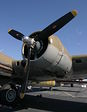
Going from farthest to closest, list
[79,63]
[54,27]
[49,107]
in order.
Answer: [49,107] < [79,63] < [54,27]

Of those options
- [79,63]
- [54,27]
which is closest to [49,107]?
[79,63]

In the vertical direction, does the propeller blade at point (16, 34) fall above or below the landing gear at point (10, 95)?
above

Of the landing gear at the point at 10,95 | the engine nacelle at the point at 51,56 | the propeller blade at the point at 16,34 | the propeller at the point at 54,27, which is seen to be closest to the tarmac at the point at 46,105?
the landing gear at the point at 10,95

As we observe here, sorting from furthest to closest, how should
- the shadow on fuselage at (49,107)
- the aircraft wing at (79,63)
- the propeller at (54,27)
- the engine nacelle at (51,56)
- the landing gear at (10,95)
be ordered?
the landing gear at (10,95)
the aircraft wing at (79,63)
the shadow on fuselage at (49,107)
the engine nacelle at (51,56)
the propeller at (54,27)

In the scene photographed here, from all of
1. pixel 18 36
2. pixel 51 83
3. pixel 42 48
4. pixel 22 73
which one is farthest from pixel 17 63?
pixel 51 83

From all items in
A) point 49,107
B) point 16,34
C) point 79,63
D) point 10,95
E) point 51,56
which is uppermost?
point 16,34

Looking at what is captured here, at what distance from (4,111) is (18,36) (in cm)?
495

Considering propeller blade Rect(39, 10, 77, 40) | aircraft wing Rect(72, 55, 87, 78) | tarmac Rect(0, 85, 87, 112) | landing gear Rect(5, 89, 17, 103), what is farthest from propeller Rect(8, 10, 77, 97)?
aircraft wing Rect(72, 55, 87, 78)

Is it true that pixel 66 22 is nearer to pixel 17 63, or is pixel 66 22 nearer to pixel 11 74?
pixel 17 63

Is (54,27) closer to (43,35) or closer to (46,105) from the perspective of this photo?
(43,35)

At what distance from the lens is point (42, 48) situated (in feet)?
38.4

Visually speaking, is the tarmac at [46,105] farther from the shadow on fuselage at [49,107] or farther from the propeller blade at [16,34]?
the propeller blade at [16,34]

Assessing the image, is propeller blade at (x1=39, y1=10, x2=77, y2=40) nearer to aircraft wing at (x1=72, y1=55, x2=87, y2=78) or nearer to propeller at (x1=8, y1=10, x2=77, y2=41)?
propeller at (x1=8, y1=10, x2=77, y2=41)

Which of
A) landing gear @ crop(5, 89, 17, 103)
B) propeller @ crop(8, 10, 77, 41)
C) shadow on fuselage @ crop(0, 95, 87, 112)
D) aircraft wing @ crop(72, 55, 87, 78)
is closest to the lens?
propeller @ crop(8, 10, 77, 41)
